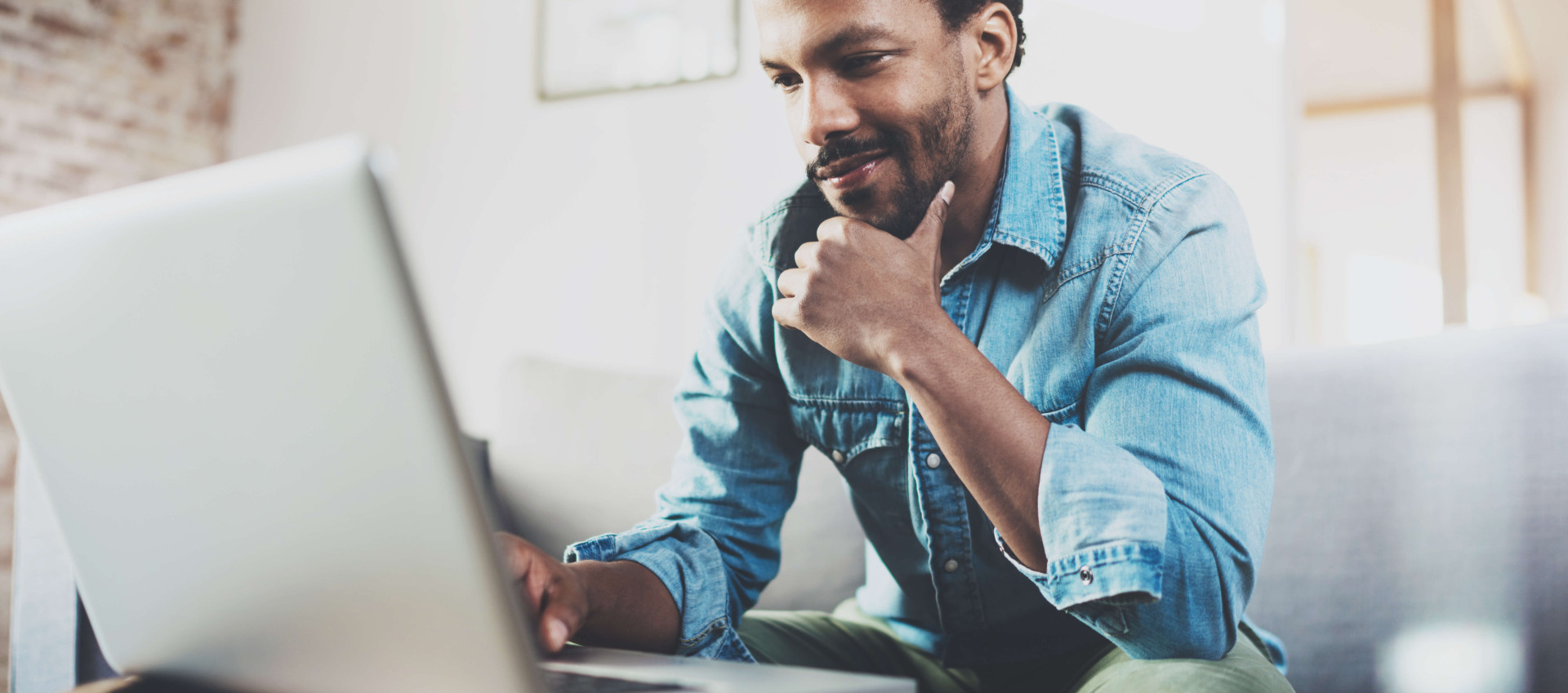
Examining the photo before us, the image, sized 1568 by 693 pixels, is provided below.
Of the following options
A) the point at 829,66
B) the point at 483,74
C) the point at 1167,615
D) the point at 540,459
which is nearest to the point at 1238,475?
the point at 1167,615

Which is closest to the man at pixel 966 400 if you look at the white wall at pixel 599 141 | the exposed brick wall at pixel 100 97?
the white wall at pixel 599 141

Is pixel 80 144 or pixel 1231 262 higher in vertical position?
pixel 80 144

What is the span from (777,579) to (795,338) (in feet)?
1.81

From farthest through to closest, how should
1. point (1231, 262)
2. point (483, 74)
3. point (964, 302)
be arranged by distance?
point (483, 74) < point (964, 302) < point (1231, 262)

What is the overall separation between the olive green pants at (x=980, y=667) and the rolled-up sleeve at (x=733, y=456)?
0.08 metres

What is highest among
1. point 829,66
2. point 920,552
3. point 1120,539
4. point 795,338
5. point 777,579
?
point 829,66

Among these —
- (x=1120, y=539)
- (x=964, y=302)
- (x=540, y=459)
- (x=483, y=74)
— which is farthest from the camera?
(x=483, y=74)

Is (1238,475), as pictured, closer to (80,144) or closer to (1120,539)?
(1120,539)

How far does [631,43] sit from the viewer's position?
8.52 ft

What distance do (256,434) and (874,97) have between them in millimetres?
670

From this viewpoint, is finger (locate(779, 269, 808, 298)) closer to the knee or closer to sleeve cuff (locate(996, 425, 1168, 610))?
sleeve cuff (locate(996, 425, 1168, 610))

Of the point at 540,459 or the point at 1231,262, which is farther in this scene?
the point at 540,459

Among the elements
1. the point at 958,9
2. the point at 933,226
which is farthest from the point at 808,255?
the point at 958,9

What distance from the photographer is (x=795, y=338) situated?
102 centimetres
